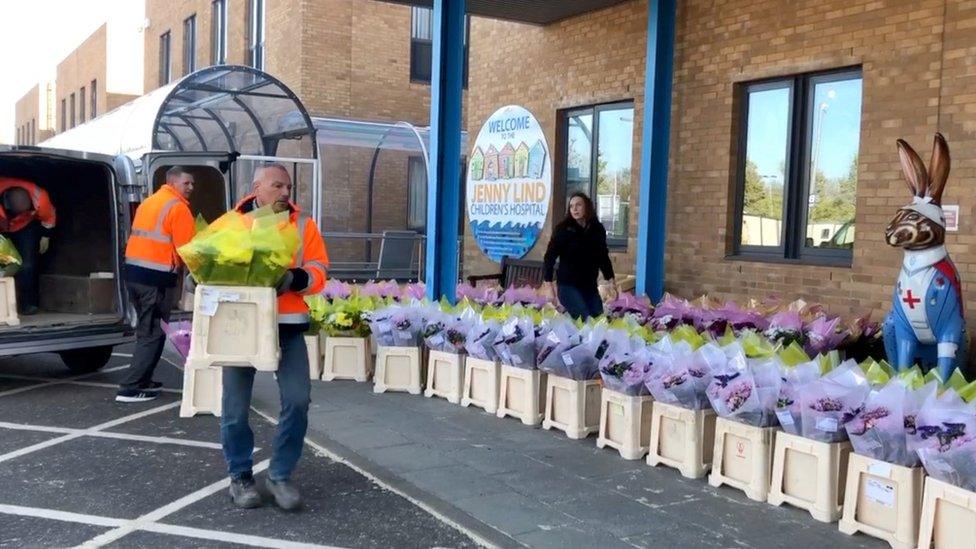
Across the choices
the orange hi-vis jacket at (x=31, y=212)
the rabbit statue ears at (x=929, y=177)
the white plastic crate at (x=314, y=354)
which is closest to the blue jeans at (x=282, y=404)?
the white plastic crate at (x=314, y=354)

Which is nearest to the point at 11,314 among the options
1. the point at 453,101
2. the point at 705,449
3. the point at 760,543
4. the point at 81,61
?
the point at 453,101

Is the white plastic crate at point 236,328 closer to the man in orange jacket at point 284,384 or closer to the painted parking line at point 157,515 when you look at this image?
the man in orange jacket at point 284,384

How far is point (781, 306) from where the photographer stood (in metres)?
7.97

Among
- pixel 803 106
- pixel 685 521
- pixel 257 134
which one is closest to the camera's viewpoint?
pixel 685 521

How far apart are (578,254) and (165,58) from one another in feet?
74.2

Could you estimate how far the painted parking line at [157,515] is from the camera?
4.28 meters

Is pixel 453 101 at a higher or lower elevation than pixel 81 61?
lower

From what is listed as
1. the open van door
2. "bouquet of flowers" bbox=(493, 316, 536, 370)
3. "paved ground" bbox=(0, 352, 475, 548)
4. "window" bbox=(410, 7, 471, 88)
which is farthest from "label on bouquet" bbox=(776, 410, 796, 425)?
"window" bbox=(410, 7, 471, 88)

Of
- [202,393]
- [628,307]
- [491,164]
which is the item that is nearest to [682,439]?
[628,307]

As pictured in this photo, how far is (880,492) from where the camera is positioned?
14.3 ft

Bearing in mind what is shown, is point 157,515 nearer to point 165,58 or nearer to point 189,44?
point 189,44

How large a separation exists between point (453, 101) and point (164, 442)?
4045mm

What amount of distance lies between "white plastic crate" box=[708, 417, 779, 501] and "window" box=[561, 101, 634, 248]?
5.62m

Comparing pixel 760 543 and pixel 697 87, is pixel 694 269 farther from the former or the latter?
pixel 760 543
